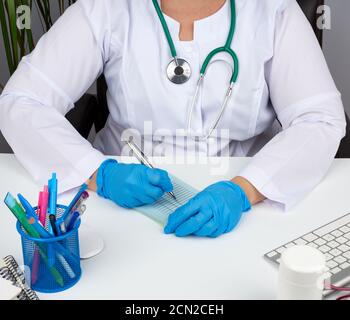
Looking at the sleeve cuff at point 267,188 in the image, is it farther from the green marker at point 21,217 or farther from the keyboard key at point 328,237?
the green marker at point 21,217

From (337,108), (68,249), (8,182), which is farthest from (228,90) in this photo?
(68,249)

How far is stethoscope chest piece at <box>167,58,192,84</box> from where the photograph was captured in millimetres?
1280

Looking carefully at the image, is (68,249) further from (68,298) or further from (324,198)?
(324,198)

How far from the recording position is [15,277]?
2.61 feet

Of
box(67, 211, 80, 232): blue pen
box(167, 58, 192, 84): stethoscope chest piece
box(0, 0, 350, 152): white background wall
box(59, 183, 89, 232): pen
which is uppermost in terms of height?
box(167, 58, 192, 84): stethoscope chest piece

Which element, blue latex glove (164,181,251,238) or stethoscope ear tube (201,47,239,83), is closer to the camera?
blue latex glove (164,181,251,238)

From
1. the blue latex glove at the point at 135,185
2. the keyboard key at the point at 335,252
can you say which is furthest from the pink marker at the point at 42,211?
the keyboard key at the point at 335,252

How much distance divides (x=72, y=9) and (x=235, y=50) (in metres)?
0.43

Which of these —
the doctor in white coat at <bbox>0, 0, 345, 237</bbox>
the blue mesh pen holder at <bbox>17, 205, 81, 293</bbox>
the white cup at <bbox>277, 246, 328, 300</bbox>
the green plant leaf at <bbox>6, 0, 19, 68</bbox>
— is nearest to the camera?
the white cup at <bbox>277, 246, 328, 300</bbox>

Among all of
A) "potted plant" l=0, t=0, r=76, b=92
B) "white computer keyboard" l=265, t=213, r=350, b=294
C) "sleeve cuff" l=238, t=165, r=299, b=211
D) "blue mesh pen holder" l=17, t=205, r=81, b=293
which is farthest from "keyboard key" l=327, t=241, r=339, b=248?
"potted plant" l=0, t=0, r=76, b=92

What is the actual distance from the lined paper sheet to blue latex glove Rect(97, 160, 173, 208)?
2 cm

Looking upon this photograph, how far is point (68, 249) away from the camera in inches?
30.7

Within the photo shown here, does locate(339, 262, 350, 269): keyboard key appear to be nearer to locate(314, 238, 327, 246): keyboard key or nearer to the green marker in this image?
locate(314, 238, 327, 246): keyboard key

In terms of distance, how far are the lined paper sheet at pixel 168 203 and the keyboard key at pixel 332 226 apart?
0.26 meters
